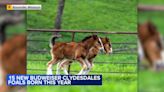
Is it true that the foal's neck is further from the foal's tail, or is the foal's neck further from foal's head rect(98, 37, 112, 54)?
the foal's tail

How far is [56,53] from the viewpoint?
5391mm

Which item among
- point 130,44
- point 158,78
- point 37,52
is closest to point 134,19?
point 130,44

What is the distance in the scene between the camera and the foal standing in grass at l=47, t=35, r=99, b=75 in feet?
17.6

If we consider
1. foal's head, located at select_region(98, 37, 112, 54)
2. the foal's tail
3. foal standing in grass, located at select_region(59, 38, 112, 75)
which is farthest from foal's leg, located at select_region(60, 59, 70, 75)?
foal's head, located at select_region(98, 37, 112, 54)

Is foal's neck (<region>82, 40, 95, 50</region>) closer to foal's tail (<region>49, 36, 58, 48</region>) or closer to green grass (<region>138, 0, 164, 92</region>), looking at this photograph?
foal's tail (<region>49, 36, 58, 48</region>)

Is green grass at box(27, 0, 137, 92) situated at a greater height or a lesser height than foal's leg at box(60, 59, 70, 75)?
greater

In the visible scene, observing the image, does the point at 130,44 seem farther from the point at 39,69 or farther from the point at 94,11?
the point at 39,69

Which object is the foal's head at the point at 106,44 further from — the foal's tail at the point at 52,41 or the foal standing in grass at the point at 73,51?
the foal's tail at the point at 52,41

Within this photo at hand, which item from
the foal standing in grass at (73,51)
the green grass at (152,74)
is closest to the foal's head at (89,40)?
the foal standing in grass at (73,51)

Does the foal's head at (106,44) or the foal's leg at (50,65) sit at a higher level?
the foal's head at (106,44)

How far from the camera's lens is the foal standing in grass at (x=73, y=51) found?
211 inches

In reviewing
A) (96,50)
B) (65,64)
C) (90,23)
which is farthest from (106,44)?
(65,64)

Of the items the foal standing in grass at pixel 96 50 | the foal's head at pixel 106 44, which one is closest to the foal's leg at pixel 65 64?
the foal standing in grass at pixel 96 50

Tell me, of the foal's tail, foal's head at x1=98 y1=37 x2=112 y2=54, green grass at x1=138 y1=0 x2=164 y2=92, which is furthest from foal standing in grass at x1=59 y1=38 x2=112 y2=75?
green grass at x1=138 y1=0 x2=164 y2=92
